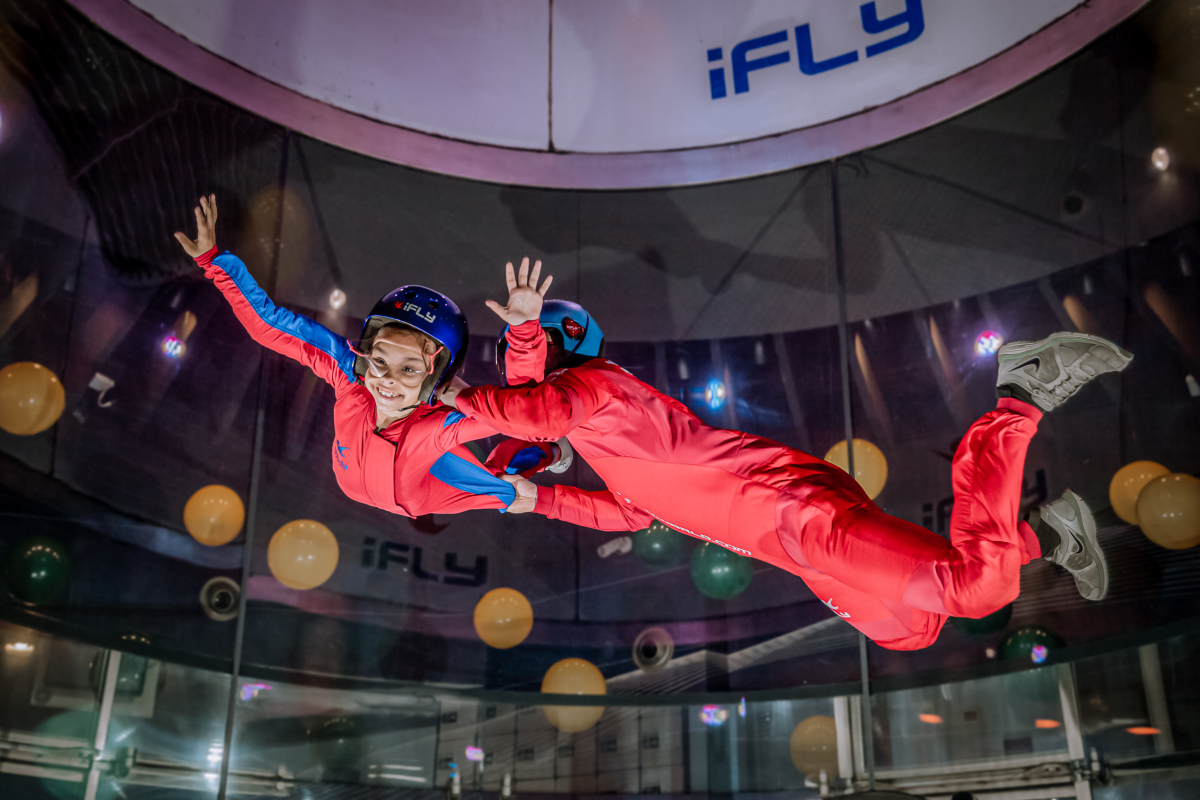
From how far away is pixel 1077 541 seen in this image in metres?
2.40

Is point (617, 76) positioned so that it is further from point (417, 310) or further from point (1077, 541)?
point (1077, 541)

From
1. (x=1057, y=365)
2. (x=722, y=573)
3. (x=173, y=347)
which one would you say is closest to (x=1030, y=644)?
(x=722, y=573)

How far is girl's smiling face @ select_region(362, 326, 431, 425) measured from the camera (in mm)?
2861

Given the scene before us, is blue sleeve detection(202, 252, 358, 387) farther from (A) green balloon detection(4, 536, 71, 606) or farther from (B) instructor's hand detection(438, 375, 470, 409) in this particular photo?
(A) green balloon detection(4, 536, 71, 606)

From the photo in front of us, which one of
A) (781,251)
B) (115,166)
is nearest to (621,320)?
(781,251)

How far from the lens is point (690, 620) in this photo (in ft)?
15.4

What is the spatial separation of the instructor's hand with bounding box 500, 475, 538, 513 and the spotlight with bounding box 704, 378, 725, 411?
6.62 feet

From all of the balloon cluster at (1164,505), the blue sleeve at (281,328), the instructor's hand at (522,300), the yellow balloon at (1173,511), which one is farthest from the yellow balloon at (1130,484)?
the blue sleeve at (281,328)

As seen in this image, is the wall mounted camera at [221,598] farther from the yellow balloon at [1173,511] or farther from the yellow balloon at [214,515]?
the yellow balloon at [1173,511]

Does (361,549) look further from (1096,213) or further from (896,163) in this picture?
(1096,213)

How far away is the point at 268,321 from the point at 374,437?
23.3 inches

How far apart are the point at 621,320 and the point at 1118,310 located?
8.02ft

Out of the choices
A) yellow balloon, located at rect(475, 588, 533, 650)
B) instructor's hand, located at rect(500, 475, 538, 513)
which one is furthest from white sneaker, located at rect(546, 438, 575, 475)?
yellow balloon, located at rect(475, 588, 533, 650)

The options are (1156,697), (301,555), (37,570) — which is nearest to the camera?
(1156,697)
